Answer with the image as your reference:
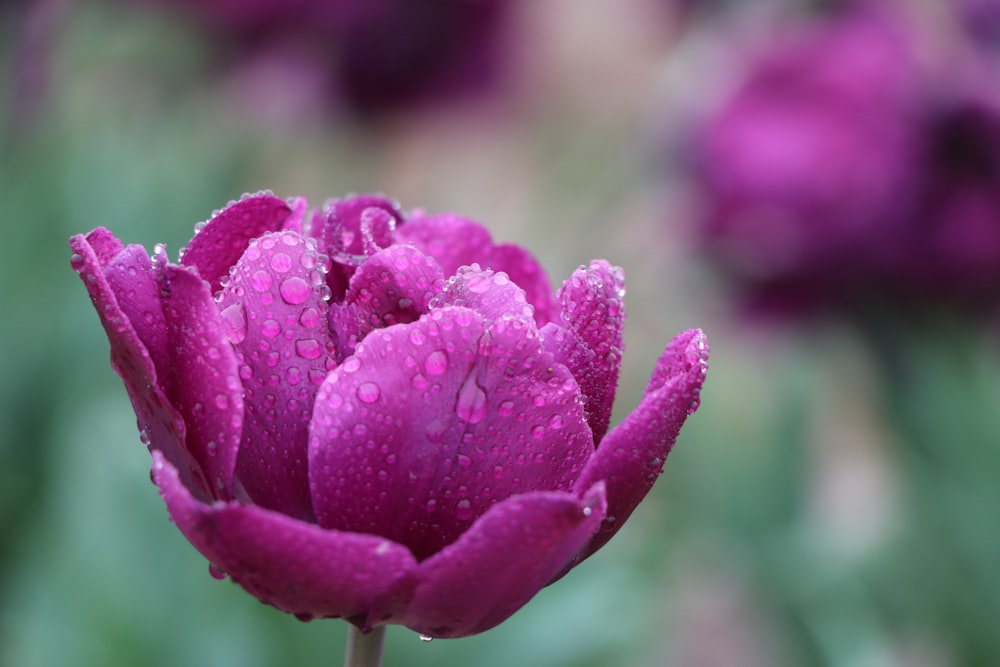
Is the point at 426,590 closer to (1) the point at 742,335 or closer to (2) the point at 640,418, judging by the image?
(2) the point at 640,418

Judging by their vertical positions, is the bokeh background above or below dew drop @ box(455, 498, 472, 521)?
above

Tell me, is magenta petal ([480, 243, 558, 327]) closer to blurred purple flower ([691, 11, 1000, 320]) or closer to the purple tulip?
the purple tulip

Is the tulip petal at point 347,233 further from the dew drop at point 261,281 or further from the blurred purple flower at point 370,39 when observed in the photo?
the blurred purple flower at point 370,39

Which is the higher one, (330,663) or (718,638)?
(718,638)

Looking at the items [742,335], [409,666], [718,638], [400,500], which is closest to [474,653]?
[409,666]

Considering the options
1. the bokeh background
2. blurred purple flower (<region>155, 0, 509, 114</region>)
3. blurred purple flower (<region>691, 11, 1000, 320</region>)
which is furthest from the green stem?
blurred purple flower (<region>155, 0, 509, 114</region>)
